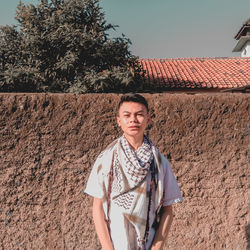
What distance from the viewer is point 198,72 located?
41.8 feet

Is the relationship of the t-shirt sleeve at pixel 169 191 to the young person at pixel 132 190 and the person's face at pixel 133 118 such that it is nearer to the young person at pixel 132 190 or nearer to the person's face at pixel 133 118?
the young person at pixel 132 190

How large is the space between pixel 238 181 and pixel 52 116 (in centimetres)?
208

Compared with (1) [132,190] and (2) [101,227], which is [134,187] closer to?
(1) [132,190]

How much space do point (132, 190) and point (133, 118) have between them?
391 mm

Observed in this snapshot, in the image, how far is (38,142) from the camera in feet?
8.58

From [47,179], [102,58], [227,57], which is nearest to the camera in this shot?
[47,179]

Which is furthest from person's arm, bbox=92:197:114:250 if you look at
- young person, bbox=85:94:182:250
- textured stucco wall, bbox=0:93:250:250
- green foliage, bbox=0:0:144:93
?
green foliage, bbox=0:0:144:93

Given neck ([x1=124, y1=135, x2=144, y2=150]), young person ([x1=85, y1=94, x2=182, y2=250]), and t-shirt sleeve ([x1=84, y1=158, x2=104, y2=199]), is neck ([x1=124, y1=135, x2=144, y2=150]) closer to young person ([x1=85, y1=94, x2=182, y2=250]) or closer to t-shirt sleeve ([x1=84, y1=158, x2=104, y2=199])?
young person ([x1=85, y1=94, x2=182, y2=250])

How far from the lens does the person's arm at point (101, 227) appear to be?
1354 millimetres

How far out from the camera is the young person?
135 centimetres

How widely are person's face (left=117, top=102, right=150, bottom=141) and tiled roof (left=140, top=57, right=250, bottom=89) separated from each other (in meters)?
9.03

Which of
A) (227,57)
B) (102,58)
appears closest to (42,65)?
(102,58)

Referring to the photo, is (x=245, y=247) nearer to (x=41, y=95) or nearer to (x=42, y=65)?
(x=41, y=95)

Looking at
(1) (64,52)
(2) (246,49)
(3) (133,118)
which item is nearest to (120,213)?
(3) (133,118)
